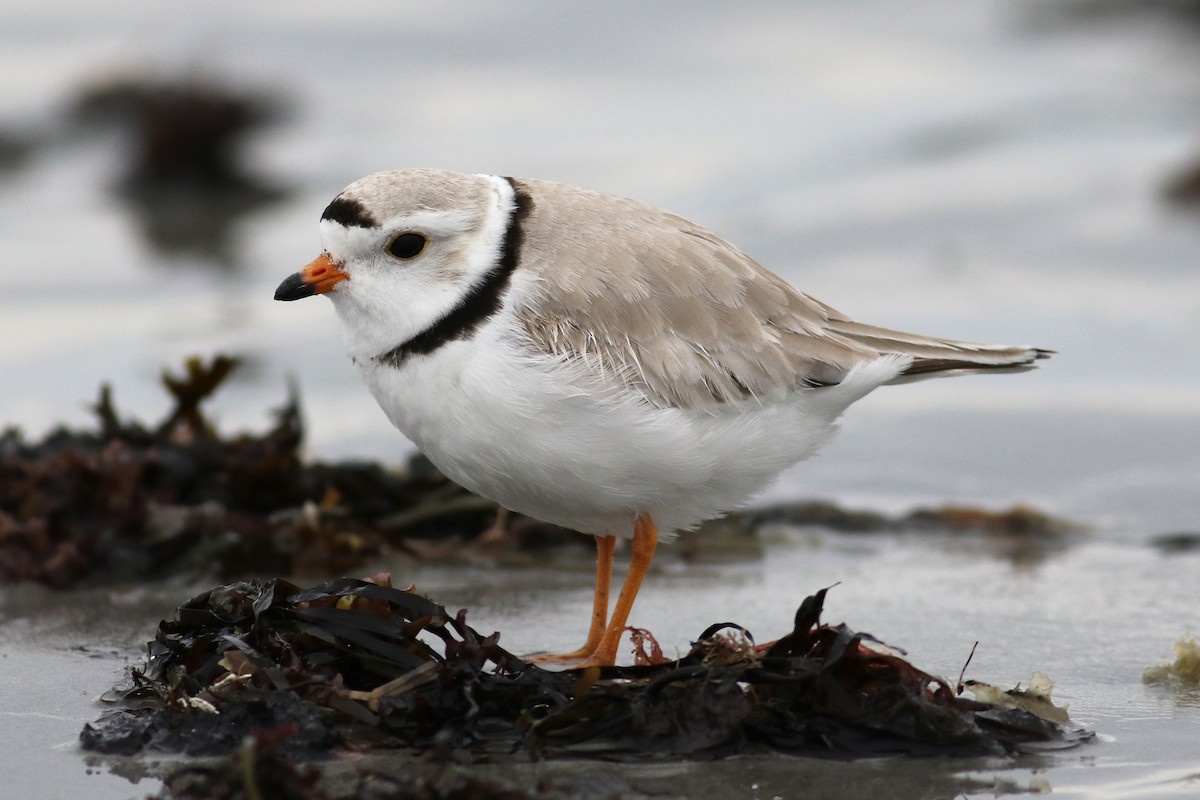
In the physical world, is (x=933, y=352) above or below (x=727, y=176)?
below

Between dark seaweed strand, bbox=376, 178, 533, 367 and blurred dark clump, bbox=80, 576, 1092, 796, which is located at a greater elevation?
dark seaweed strand, bbox=376, 178, 533, 367

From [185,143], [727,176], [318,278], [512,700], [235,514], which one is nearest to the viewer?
[512,700]

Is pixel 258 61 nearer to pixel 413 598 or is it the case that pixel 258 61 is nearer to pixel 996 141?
pixel 996 141

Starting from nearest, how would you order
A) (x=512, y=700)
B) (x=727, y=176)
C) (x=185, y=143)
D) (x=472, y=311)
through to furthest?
(x=512, y=700), (x=472, y=311), (x=727, y=176), (x=185, y=143)

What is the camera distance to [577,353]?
4559mm

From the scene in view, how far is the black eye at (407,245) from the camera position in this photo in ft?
15.5

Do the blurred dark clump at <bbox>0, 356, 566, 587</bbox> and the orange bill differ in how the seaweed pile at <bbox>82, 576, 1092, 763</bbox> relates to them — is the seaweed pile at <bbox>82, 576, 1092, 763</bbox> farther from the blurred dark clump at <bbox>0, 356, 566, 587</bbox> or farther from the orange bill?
the blurred dark clump at <bbox>0, 356, 566, 587</bbox>

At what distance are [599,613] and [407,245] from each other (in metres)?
1.42

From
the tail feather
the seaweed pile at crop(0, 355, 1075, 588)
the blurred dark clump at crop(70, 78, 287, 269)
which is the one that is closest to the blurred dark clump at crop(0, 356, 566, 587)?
the seaweed pile at crop(0, 355, 1075, 588)

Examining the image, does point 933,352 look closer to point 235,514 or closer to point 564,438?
point 564,438

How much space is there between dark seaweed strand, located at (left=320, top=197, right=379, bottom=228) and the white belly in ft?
1.47

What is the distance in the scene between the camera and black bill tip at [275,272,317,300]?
4738mm

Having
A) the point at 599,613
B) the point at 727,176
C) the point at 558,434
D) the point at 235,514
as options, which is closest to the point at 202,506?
the point at 235,514

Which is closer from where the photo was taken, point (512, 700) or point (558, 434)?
point (512, 700)
